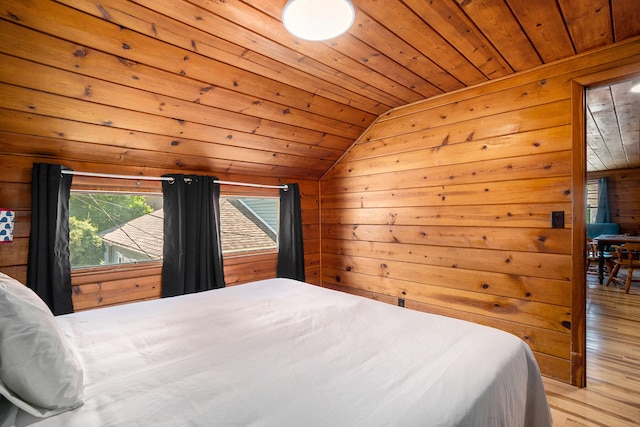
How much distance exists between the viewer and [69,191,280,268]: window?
2428 millimetres

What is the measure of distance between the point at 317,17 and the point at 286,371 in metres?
1.50

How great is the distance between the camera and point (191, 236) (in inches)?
108

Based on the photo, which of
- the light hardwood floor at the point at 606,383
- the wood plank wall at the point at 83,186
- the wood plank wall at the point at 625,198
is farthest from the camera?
the wood plank wall at the point at 625,198

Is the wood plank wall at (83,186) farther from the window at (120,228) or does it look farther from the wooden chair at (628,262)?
the wooden chair at (628,262)

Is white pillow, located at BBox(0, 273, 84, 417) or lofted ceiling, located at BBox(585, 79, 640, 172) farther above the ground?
lofted ceiling, located at BBox(585, 79, 640, 172)

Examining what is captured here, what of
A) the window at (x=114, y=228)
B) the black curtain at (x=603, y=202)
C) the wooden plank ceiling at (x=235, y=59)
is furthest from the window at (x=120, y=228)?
the black curtain at (x=603, y=202)

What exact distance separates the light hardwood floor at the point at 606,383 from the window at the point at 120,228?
2860 millimetres

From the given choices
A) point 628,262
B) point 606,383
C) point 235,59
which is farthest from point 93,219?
point 628,262

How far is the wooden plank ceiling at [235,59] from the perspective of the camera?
5.04 ft

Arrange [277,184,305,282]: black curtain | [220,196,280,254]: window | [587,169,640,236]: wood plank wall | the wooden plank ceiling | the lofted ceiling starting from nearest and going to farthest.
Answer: the wooden plank ceiling
the lofted ceiling
[220,196,280,254]: window
[277,184,305,282]: black curtain
[587,169,640,236]: wood plank wall

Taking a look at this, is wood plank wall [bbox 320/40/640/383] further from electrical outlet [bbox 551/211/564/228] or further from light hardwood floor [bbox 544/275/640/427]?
light hardwood floor [bbox 544/275/640/427]

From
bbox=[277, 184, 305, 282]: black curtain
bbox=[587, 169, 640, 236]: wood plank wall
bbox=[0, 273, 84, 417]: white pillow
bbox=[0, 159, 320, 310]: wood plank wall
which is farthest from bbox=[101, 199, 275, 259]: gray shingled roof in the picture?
bbox=[587, 169, 640, 236]: wood plank wall

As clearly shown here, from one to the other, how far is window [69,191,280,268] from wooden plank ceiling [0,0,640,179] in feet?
1.35

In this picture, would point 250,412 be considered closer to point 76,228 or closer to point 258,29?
point 258,29
